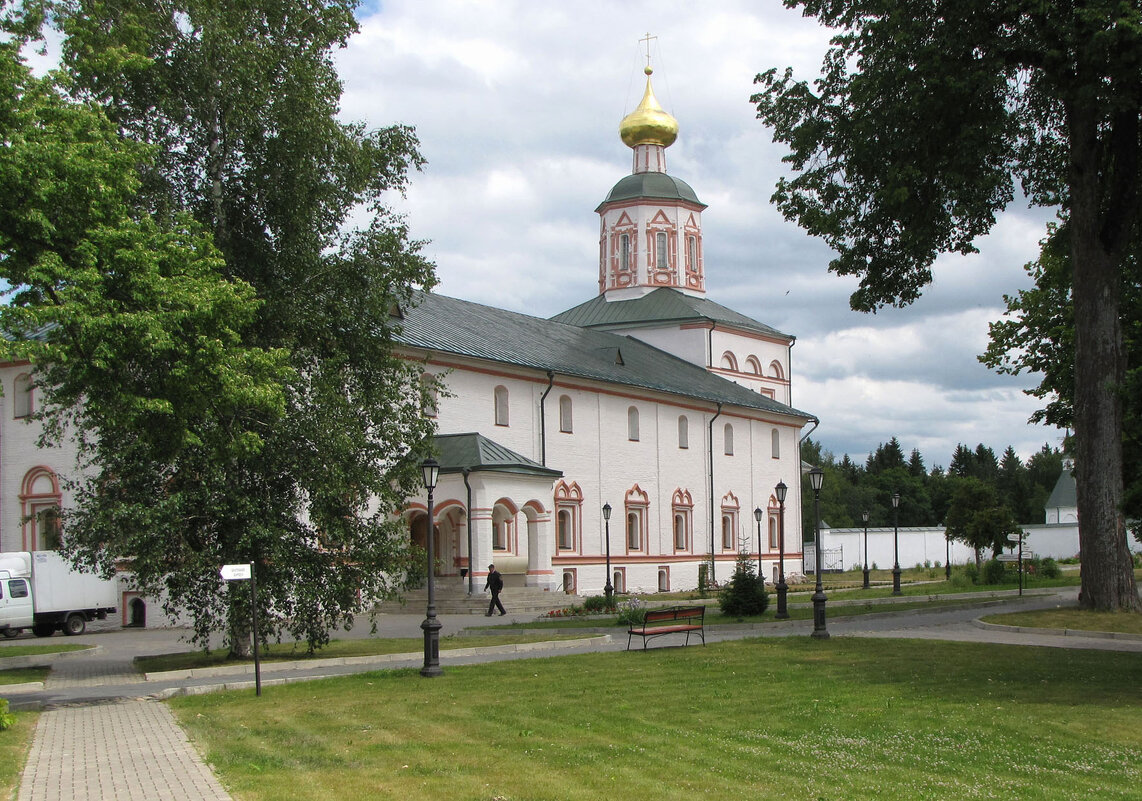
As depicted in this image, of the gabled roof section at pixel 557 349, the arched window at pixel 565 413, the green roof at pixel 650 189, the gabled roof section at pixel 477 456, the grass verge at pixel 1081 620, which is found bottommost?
the grass verge at pixel 1081 620

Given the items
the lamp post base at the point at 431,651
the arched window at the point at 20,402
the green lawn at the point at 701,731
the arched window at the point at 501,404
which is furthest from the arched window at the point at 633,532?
the lamp post base at the point at 431,651

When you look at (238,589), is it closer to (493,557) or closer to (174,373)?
(174,373)

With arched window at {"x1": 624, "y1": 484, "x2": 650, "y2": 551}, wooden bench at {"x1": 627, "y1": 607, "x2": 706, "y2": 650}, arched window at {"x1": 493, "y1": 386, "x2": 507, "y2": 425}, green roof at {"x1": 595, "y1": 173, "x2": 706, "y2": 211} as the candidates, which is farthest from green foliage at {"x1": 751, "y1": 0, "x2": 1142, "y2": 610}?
green roof at {"x1": 595, "y1": 173, "x2": 706, "y2": 211}

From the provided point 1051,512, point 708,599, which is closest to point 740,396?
point 708,599

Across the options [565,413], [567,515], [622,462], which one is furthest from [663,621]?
[622,462]

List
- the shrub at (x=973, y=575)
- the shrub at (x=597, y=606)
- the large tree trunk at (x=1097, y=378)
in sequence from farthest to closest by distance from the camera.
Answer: the shrub at (x=973, y=575)
the shrub at (x=597, y=606)
the large tree trunk at (x=1097, y=378)

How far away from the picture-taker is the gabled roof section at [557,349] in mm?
39969

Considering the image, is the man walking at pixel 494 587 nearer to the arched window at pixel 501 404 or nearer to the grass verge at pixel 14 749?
the arched window at pixel 501 404

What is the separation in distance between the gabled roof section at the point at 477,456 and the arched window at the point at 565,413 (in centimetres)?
498

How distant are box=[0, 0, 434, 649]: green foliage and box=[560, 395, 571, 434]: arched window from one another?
2127 centimetres

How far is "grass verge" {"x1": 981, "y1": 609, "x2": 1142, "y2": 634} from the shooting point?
854 inches

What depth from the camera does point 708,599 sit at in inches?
1513

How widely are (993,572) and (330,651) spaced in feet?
88.2

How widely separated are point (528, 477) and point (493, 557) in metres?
3.01
